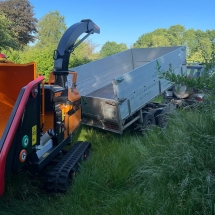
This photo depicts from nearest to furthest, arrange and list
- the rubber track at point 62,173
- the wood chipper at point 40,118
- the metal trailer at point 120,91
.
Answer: the wood chipper at point 40,118 < the rubber track at point 62,173 < the metal trailer at point 120,91

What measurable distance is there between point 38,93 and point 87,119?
10.3ft

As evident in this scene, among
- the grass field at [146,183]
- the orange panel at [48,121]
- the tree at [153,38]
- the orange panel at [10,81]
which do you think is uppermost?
the tree at [153,38]

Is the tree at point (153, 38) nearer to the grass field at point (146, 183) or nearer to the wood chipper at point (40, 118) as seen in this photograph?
the wood chipper at point (40, 118)

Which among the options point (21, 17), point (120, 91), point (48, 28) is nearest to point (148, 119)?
point (120, 91)

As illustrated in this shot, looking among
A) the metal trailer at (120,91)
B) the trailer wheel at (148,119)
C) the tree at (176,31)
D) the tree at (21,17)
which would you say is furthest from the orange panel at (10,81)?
the tree at (176,31)

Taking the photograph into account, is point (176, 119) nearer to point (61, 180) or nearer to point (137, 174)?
point (137, 174)

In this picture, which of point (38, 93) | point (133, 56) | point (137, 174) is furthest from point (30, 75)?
point (133, 56)

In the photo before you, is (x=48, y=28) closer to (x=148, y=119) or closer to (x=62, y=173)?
(x=148, y=119)

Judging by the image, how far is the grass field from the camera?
9.93 ft

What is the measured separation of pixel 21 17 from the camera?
107 feet

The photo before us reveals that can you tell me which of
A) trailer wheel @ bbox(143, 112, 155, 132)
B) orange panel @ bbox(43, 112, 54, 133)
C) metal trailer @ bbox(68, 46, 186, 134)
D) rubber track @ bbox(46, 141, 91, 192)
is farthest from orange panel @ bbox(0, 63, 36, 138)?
trailer wheel @ bbox(143, 112, 155, 132)

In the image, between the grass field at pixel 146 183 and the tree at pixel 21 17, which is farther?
the tree at pixel 21 17

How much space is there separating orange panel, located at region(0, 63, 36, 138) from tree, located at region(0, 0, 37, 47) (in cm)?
2929

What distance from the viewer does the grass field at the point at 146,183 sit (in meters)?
3.03
